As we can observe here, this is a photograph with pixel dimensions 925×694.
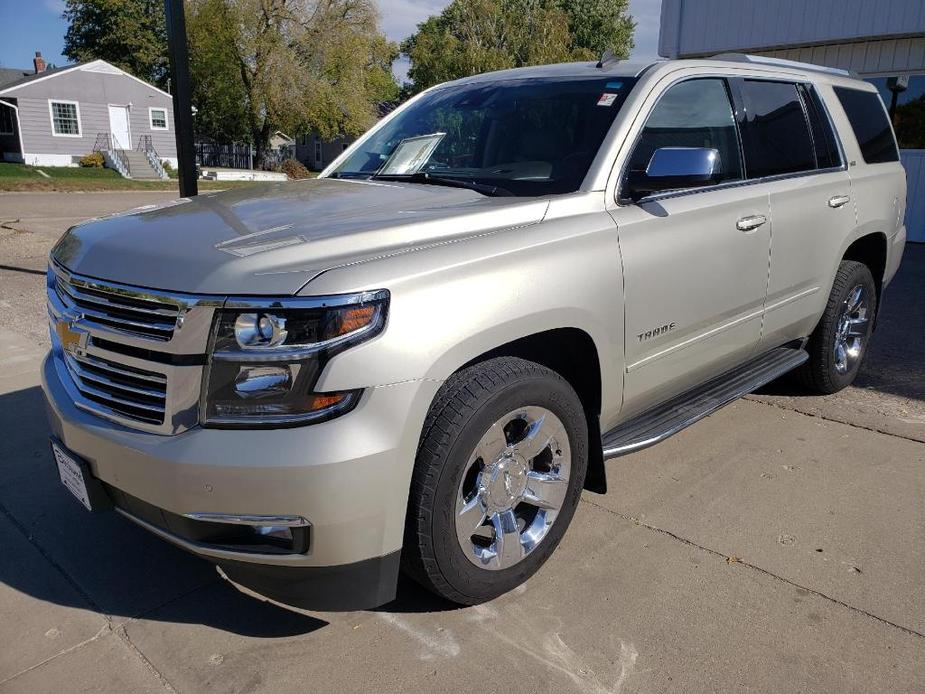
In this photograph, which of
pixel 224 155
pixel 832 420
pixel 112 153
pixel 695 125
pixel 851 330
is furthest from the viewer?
pixel 224 155

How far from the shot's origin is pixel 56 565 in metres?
3.16

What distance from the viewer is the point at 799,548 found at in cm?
328

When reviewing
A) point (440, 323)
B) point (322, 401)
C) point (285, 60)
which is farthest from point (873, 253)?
point (285, 60)

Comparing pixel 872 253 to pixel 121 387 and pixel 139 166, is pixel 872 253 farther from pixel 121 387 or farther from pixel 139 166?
pixel 139 166

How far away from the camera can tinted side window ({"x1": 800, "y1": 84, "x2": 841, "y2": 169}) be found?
14.6ft

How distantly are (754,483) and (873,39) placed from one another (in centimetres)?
1015

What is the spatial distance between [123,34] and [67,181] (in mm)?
31770

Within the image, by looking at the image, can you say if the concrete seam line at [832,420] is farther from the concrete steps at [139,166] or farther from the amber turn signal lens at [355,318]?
the concrete steps at [139,166]

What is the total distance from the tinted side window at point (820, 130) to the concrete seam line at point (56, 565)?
423 centimetres

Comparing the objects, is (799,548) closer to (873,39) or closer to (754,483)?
(754,483)

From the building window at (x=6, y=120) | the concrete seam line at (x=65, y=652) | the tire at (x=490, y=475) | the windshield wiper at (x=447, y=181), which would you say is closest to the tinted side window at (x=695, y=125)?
the windshield wiper at (x=447, y=181)

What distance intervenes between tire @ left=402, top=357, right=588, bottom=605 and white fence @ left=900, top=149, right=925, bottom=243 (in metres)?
11.5

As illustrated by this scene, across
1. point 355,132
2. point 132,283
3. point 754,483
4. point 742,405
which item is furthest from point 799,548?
point 355,132

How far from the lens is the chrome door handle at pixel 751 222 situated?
12.0 feet
